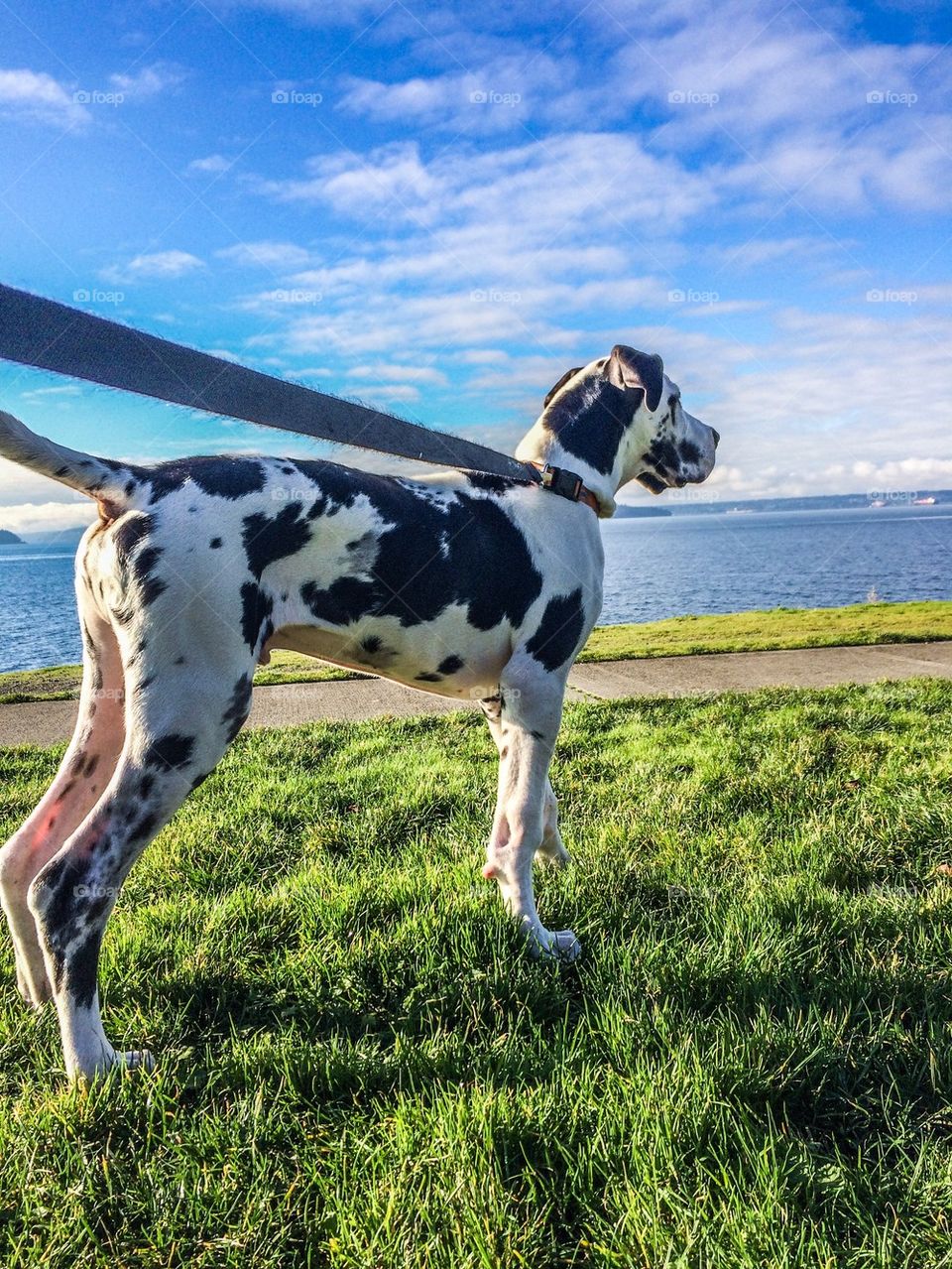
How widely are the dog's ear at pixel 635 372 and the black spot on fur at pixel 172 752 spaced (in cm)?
255

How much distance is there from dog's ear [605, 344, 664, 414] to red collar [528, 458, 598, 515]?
65 centimetres

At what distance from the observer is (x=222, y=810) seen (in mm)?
4457

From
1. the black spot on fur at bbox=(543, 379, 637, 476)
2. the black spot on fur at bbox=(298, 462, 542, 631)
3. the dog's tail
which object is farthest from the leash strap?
the black spot on fur at bbox=(543, 379, 637, 476)

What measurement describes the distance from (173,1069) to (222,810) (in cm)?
236

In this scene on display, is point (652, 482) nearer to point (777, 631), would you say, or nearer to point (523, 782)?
point (523, 782)

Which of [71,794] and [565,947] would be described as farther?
[565,947]

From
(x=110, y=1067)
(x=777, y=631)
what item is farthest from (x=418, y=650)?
(x=777, y=631)

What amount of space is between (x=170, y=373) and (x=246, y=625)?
799mm

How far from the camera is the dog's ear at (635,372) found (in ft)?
11.8

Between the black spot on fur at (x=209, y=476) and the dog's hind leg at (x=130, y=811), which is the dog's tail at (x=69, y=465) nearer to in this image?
the black spot on fur at (x=209, y=476)

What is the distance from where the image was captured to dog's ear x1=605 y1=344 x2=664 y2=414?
142 inches

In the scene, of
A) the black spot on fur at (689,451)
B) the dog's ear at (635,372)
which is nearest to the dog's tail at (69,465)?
the dog's ear at (635,372)

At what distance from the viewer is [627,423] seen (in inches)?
144

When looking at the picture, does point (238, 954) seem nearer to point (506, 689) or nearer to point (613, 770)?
point (506, 689)
